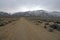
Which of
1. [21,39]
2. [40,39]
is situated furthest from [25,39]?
[40,39]

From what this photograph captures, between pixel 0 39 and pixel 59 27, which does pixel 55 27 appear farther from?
pixel 0 39

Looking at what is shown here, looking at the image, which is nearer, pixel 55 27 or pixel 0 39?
pixel 0 39

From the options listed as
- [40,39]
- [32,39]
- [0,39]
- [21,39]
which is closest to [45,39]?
[40,39]

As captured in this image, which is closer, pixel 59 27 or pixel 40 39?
pixel 40 39

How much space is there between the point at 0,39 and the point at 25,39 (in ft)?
7.80

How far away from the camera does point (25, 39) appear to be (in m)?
10.8

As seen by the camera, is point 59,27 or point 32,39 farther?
point 59,27

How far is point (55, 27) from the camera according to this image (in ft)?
66.6

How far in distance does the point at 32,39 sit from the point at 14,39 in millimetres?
1657

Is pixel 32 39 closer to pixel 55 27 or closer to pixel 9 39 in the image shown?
pixel 9 39

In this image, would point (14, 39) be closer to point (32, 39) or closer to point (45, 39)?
point (32, 39)

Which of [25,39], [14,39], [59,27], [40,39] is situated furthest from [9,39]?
[59,27]

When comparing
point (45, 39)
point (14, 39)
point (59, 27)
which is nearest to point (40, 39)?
point (45, 39)

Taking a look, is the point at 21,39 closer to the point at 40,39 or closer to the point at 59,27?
the point at 40,39
